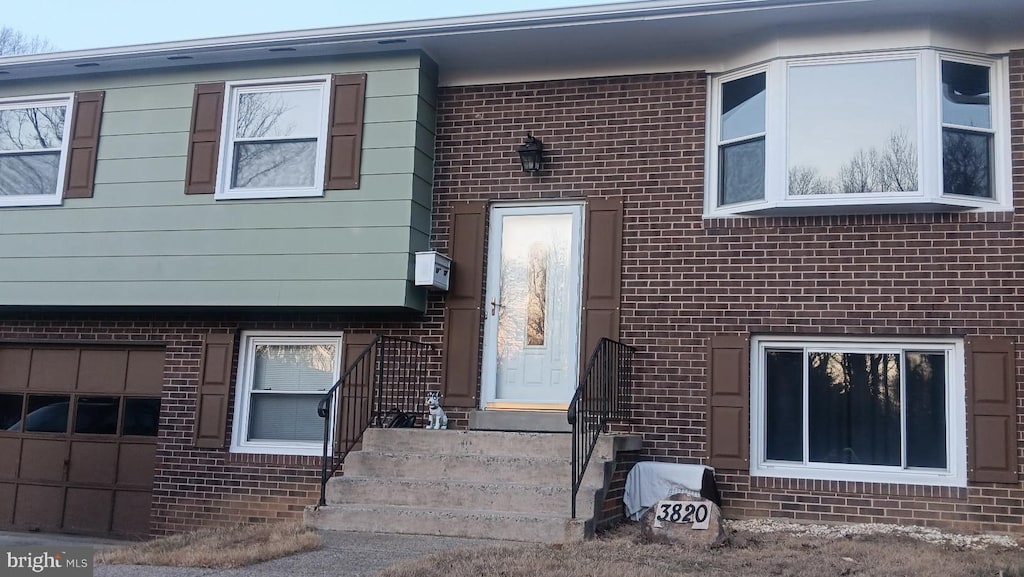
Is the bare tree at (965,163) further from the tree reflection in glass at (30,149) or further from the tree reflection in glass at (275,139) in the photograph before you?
the tree reflection in glass at (30,149)

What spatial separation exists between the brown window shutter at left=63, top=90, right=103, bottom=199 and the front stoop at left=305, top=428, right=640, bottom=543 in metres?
4.17

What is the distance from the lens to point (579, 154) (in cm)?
948

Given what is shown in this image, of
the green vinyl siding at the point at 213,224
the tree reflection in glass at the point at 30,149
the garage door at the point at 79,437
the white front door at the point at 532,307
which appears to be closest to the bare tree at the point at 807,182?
the white front door at the point at 532,307

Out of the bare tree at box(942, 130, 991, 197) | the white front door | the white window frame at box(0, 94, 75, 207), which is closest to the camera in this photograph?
the bare tree at box(942, 130, 991, 197)

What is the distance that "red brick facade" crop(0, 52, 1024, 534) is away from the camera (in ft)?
27.2

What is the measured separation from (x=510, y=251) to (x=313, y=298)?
189 centimetres

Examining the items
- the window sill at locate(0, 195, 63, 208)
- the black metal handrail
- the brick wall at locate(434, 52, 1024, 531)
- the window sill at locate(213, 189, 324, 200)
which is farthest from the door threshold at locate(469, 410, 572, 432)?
the window sill at locate(0, 195, 63, 208)

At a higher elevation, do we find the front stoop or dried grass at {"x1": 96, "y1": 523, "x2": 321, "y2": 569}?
the front stoop

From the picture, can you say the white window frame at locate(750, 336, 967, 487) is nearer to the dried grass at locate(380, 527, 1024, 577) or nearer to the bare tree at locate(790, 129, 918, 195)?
the dried grass at locate(380, 527, 1024, 577)

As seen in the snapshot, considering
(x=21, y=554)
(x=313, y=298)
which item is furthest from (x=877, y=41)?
(x=21, y=554)

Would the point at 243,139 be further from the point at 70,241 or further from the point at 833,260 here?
the point at 833,260

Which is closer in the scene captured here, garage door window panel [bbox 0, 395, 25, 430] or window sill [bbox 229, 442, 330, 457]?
window sill [bbox 229, 442, 330, 457]

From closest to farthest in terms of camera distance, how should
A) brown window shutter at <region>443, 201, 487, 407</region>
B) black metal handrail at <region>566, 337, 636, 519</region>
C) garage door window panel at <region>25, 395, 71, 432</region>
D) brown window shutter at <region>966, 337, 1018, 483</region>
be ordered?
black metal handrail at <region>566, 337, 636, 519</region> → brown window shutter at <region>966, 337, 1018, 483</region> → brown window shutter at <region>443, 201, 487, 407</region> → garage door window panel at <region>25, 395, 71, 432</region>

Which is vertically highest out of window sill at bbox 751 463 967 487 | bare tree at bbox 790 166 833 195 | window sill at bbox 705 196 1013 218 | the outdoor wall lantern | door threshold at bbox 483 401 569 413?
the outdoor wall lantern
